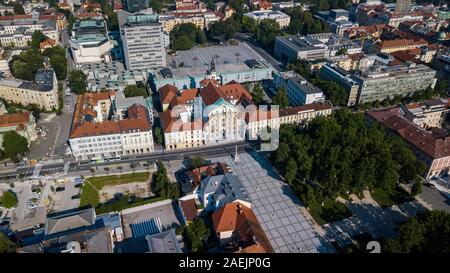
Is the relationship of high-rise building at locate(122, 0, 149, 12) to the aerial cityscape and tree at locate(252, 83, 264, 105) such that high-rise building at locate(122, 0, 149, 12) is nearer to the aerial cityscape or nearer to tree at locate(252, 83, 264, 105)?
the aerial cityscape

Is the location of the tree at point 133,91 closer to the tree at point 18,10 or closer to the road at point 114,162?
the road at point 114,162

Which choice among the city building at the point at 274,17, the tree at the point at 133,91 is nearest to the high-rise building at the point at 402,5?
the city building at the point at 274,17

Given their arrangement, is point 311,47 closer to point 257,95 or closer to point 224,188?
point 257,95

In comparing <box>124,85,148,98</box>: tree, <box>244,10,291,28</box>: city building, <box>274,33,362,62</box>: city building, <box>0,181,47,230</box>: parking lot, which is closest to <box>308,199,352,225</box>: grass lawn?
<box>0,181,47,230</box>: parking lot

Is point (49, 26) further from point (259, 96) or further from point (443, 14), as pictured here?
point (443, 14)

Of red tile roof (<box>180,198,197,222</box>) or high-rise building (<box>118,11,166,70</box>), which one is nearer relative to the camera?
red tile roof (<box>180,198,197,222</box>)

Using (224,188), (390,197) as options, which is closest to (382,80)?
(390,197)
